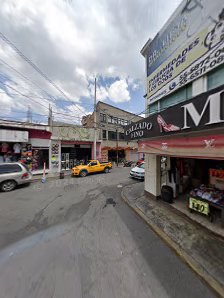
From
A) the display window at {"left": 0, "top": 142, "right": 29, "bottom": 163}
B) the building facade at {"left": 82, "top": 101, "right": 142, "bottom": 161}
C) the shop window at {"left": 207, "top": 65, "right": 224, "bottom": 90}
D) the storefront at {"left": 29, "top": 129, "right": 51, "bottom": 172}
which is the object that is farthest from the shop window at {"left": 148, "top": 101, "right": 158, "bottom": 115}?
the building facade at {"left": 82, "top": 101, "right": 142, "bottom": 161}

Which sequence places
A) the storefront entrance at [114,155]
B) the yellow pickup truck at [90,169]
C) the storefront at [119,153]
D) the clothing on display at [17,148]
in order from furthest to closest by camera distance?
the storefront entrance at [114,155]
the storefront at [119,153]
the yellow pickup truck at [90,169]
the clothing on display at [17,148]

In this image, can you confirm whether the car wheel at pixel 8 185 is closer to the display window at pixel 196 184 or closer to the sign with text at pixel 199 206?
the display window at pixel 196 184

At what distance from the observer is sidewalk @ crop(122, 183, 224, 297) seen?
114 inches

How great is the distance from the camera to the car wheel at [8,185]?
8945mm

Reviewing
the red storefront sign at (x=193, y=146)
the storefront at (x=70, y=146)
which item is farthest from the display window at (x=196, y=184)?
the storefront at (x=70, y=146)

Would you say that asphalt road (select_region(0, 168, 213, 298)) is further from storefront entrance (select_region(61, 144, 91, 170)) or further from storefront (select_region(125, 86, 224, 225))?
storefront entrance (select_region(61, 144, 91, 170))

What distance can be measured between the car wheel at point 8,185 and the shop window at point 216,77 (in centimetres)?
1170

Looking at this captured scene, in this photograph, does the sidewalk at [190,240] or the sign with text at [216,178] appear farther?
the sign with text at [216,178]

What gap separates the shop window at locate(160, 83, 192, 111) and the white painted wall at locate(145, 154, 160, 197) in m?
2.52

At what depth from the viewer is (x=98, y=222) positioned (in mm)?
5203

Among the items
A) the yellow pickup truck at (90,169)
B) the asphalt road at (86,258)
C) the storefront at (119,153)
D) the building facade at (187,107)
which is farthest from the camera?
the storefront at (119,153)

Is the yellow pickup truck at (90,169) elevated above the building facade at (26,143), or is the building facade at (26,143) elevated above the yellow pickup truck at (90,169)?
the building facade at (26,143)

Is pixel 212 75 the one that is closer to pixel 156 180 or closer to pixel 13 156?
pixel 156 180

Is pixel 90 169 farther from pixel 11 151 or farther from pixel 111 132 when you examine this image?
pixel 111 132
